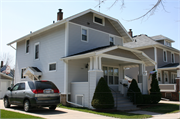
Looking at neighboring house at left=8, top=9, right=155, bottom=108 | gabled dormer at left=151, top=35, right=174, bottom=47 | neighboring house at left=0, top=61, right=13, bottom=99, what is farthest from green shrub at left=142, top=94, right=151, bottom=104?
neighboring house at left=0, top=61, right=13, bottom=99

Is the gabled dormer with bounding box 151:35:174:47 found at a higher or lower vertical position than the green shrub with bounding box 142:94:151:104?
higher

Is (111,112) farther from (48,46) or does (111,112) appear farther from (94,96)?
(48,46)

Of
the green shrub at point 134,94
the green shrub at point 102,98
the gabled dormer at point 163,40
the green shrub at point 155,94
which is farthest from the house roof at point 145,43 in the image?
the green shrub at point 102,98

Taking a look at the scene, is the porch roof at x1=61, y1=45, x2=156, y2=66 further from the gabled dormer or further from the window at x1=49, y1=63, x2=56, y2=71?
the gabled dormer

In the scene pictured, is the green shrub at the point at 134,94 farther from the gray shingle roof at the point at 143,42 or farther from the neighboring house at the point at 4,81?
the neighboring house at the point at 4,81

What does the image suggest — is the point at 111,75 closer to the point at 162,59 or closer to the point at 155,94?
the point at 155,94

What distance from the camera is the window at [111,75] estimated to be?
17.0 metres

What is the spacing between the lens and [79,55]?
12781 millimetres

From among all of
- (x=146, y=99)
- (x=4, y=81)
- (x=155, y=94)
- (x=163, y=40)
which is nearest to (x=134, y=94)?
(x=146, y=99)

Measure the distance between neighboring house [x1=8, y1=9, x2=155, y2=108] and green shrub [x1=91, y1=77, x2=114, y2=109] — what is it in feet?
1.93

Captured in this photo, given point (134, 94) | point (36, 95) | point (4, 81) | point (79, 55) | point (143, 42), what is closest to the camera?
point (36, 95)

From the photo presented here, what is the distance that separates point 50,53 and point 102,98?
6.96 metres

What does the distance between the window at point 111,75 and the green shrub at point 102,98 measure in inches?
212

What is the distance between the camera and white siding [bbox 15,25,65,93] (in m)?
14.7
